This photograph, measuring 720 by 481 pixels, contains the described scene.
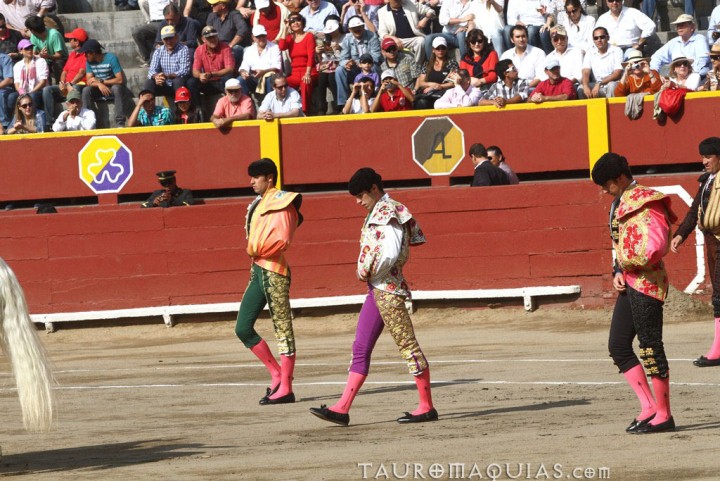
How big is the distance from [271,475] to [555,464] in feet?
4.38

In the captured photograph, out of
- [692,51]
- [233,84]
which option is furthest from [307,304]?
[692,51]

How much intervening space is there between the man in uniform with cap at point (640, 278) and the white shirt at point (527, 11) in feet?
29.9

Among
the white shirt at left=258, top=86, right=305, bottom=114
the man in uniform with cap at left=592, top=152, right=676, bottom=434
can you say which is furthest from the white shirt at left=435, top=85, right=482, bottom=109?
the man in uniform with cap at left=592, top=152, right=676, bottom=434

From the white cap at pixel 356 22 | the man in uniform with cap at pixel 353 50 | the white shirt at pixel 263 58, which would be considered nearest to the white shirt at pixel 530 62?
the man in uniform with cap at pixel 353 50

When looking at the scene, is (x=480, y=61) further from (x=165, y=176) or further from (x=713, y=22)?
(x=165, y=176)

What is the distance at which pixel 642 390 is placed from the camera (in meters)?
7.12

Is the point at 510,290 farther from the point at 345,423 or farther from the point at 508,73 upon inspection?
the point at 345,423

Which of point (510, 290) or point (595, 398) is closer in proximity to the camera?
point (595, 398)

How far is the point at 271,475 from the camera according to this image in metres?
6.27

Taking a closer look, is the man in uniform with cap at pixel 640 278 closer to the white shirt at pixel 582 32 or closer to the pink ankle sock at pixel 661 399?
the pink ankle sock at pixel 661 399

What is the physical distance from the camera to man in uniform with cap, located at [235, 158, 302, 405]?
30.0 feet

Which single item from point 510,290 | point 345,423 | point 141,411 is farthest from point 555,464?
point 510,290

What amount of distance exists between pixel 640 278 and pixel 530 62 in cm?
858

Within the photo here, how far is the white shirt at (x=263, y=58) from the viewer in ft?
52.3
